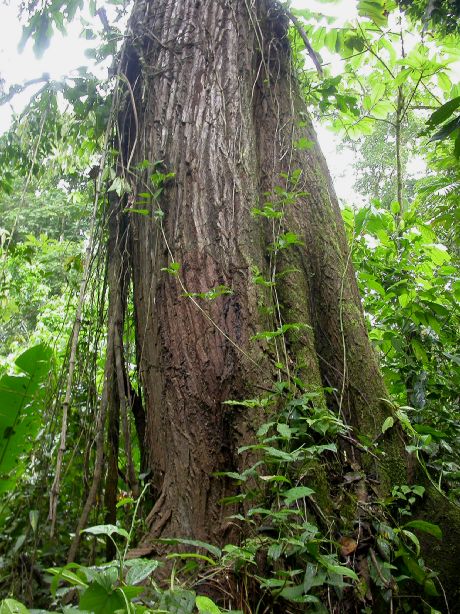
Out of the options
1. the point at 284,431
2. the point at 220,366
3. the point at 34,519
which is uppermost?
the point at 220,366

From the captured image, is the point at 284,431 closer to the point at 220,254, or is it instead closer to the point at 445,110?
the point at 220,254

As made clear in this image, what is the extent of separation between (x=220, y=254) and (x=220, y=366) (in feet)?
1.43

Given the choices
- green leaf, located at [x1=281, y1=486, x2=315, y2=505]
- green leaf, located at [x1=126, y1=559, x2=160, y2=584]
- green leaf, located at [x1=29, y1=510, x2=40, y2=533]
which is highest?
green leaf, located at [x1=281, y1=486, x2=315, y2=505]

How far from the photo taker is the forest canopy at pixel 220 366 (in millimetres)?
1349

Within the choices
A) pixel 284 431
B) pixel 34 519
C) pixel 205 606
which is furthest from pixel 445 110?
pixel 34 519

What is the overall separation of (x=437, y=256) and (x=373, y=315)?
0.51 m

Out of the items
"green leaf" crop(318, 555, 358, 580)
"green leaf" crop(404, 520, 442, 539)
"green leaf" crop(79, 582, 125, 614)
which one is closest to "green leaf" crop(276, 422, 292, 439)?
"green leaf" crop(318, 555, 358, 580)

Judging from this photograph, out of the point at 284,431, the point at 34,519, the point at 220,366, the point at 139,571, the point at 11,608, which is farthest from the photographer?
the point at 220,366

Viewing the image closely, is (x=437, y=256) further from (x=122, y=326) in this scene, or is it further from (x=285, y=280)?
(x=122, y=326)

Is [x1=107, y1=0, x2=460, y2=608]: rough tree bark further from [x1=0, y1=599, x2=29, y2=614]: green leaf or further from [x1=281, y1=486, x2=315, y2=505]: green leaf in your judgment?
[x1=0, y1=599, x2=29, y2=614]: green leaf

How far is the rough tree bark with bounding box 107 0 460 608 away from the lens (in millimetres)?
1660

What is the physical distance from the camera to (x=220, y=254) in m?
1.91

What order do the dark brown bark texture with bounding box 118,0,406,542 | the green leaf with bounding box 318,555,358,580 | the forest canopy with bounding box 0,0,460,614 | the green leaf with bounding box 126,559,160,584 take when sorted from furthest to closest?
the dark brown bark texture with bounding box 118,0,406,542 → the forest canopy with bounding box 0,0,460,614 → the green leaf with bounding box 318,555,358,580 → the green leaf with bounding box 126,559,160,584

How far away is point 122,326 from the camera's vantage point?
211cm
